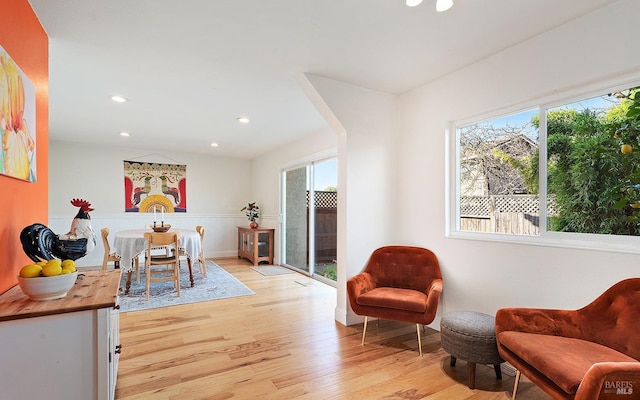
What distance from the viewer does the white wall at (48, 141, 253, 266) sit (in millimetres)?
5707

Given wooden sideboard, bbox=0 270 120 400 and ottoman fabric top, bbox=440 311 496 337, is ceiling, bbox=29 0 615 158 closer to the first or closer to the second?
wooden sideboard, bbox=0 270 120 400

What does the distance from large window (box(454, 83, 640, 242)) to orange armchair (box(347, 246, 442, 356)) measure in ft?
1.66

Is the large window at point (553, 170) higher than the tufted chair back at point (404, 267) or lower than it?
higher

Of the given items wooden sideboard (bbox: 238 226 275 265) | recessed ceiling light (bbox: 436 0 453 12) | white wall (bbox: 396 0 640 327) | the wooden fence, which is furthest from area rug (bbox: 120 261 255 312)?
recessed ceiling light (bbox: 436 0 453 12)

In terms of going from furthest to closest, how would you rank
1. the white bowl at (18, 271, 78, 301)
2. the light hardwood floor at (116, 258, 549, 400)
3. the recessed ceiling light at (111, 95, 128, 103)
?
the recessed ceiling light at (111, 95, 128, 103) → the light hardwood floor at (116, 258, 549, 400) → the white bowl at (18, 271, 78, 301)

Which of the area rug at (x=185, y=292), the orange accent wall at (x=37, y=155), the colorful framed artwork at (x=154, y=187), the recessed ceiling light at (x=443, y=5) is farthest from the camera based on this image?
the colorful framed artwork at (x=154, y=187)

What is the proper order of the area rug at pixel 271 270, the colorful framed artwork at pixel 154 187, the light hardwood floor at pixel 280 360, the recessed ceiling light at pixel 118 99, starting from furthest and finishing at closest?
the colorful framed artwork at pixel 154 187, the area rug at pixel 271 270, the recessed ceiling light at pixel 118 99, the light hardwood floor at pixel 280 360

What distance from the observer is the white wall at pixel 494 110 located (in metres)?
1.86

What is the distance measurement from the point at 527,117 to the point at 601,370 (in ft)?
5.98

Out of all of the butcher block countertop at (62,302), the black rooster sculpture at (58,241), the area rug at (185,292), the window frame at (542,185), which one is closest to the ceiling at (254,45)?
the window frame at (542,185)

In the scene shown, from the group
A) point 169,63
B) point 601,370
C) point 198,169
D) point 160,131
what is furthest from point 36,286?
point 198,169

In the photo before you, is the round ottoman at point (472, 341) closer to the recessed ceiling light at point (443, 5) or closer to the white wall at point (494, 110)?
the white wall at point (494, 110)

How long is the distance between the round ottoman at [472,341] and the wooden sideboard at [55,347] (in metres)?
2.01

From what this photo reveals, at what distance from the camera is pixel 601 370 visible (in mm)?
1289
